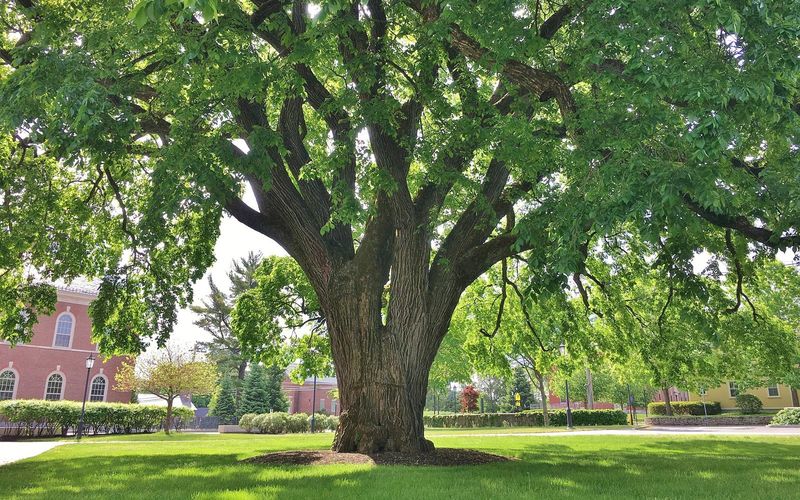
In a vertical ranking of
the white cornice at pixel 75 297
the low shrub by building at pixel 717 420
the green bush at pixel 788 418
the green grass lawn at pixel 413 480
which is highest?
the white cornice at pixel 75 297

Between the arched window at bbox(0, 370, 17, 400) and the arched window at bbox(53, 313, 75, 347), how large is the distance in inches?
114

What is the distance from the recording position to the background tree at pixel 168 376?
30.9m

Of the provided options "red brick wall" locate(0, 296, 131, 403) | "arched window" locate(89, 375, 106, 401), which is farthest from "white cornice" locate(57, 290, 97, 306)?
"arched window" locate(89, 375, 106, 401)

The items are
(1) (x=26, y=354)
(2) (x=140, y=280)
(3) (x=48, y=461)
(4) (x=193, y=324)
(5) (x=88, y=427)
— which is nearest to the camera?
(3) (x=48, y=461)

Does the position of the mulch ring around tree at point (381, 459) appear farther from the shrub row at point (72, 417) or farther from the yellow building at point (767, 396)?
the yellow building at point (767, 396)

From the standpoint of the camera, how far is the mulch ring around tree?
8586mm

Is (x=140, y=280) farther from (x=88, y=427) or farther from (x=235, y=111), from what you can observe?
(x=88, y=427)

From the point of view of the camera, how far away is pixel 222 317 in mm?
52219

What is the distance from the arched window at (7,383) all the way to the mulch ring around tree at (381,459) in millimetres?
31537

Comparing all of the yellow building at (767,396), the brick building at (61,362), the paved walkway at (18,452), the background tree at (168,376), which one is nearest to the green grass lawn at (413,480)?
the paved walkway at (18,452)

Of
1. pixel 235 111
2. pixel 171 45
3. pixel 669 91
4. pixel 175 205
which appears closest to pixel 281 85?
pixel 235 111

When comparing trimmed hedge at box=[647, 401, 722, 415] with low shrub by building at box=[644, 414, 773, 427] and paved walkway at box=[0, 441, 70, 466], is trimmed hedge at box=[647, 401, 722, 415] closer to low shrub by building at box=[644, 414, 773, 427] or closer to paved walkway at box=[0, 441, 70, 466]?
low shrub by building at box=[644, 414, 773, 427]

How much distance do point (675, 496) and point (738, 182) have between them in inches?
169

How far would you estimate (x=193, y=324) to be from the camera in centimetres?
5188
